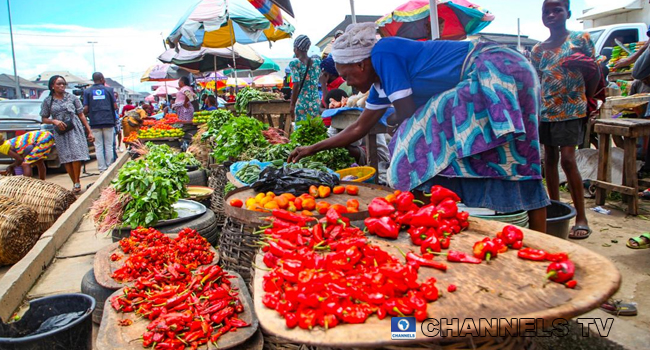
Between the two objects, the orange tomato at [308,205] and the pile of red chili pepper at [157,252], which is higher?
the orange tomato at [308,205]

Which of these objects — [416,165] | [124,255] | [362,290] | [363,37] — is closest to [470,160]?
[416,165]

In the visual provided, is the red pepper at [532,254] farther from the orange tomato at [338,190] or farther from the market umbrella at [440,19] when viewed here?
the market umbrella at [440,19]

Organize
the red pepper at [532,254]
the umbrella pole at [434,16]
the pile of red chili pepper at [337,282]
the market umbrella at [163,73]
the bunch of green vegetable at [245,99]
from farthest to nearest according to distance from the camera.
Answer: the market umbrella at [163,73] < the bunch of green vegetable at [245,99] < the umbrella pole at [434,16] < the red pepper at [532,254] < the pile of red chili pepper at [337,282]

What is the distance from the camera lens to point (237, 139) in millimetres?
6055

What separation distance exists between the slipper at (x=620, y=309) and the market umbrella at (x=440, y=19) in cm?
549

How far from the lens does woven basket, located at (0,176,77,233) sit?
6.13 metres

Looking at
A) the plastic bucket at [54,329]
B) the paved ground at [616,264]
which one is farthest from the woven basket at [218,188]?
the plastic bucket at [54,329]

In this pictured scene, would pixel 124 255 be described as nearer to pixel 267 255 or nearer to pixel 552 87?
pixel 267 255

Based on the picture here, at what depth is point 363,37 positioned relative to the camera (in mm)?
2859

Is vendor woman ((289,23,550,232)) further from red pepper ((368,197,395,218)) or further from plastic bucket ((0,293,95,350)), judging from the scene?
plastic bucket ((0,293,95,350))

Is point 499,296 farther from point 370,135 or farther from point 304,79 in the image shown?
point 304,79

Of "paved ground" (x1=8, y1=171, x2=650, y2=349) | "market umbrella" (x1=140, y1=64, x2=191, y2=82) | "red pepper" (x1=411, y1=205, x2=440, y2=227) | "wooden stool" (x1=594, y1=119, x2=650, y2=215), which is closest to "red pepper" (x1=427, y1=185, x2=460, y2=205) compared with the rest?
"red pepper" (x1=411, y1=205, x2=440, y2=227)

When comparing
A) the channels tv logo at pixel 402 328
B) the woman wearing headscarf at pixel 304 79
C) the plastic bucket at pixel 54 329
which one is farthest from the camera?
the woman wearing headscarf at pixel 304 79

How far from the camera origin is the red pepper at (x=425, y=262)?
5.89 ft
